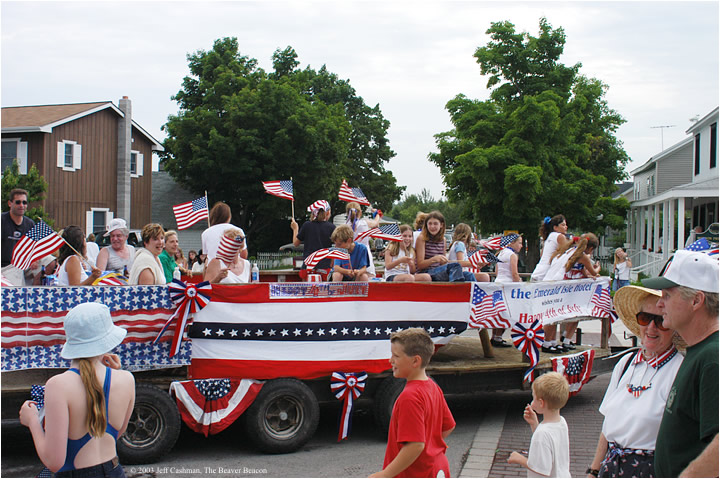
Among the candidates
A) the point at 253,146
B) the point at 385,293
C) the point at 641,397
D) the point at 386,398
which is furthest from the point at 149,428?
the point at 253,146

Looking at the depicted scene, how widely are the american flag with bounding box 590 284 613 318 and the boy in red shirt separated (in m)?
6.15

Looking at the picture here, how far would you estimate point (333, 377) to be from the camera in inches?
277

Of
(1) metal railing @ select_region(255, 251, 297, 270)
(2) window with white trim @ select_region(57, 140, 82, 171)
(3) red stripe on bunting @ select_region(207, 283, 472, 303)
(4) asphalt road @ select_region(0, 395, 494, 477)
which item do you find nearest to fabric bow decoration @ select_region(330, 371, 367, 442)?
(4) asphalt road @ select_region(0, 395, 494, 477)

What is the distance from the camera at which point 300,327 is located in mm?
7016

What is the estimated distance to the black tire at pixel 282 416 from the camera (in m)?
6.78

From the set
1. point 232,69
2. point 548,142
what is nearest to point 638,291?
point 548,142

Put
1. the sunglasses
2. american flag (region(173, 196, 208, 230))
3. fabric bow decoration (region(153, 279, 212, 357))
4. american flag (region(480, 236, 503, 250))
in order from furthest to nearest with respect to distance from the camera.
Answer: american flag (region(480, 236, 503, 250))
american flag (region(173, 196, 208, 230))
fabric bow decoration (region(153, 279, 212, 357))
the sunglasses

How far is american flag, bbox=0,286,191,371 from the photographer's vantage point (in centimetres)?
624

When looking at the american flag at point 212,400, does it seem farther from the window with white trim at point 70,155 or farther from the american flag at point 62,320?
the window with white trim at point 70,155

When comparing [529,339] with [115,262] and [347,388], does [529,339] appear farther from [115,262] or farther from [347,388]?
[115,262]

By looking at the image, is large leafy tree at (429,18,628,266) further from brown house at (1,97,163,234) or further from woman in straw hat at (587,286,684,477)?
woman in straw hat at (587,286,684,477)

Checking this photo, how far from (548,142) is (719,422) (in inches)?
1259

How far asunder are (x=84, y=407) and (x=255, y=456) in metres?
3.79

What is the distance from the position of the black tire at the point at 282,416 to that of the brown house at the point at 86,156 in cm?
2465
